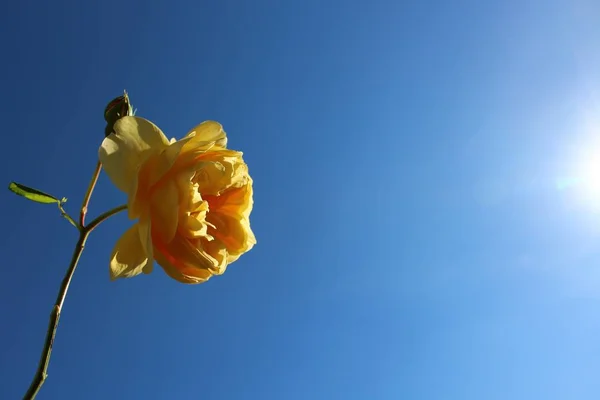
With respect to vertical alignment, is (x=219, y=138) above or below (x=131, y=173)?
above

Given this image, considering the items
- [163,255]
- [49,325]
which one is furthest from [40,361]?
[163,255]

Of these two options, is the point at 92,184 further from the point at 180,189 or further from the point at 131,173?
the point at 180,189

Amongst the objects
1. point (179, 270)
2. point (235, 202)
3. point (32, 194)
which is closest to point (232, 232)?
point (235, 202)

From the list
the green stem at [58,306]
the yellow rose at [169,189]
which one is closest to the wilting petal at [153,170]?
the yellow rose at [169,189]

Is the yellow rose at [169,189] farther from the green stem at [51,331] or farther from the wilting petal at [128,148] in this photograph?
the green stem at [51,331]

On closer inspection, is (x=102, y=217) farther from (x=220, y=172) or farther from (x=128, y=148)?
(x=220, y=172)

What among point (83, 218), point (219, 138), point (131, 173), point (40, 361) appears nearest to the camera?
point (40, 361)
